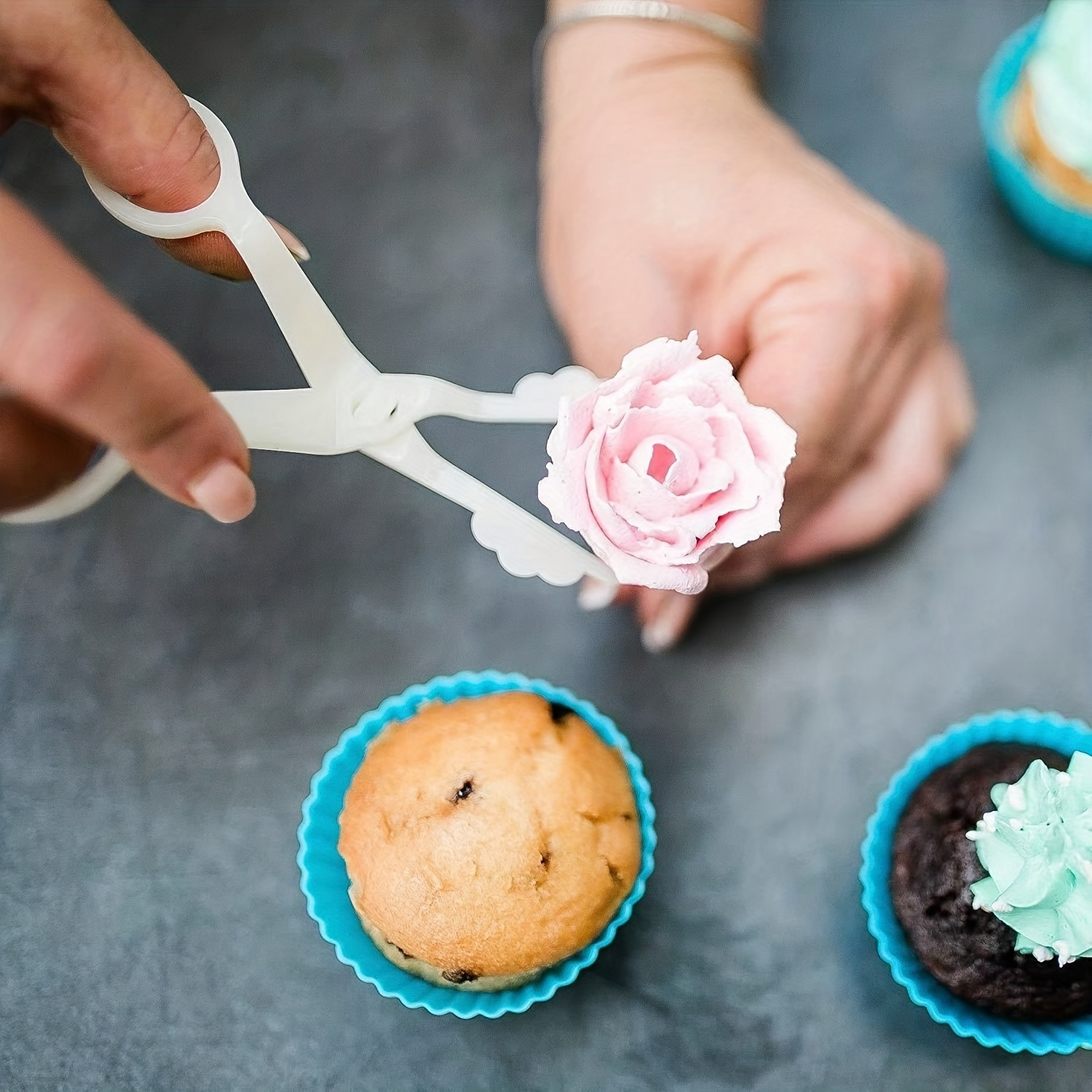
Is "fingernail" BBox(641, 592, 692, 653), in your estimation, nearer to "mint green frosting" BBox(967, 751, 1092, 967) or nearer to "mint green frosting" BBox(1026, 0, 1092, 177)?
"mint green frosting" BBox(967, 751, 1092, 967)

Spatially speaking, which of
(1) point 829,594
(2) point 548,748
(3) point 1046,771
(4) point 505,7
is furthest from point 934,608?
(4) point 505,7

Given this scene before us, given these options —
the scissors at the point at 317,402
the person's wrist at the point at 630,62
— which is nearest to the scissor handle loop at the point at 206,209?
the scissors at the point at 317,402

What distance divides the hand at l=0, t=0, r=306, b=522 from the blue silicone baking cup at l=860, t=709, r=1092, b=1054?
1.69ft

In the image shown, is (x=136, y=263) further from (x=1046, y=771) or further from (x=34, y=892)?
(x=1046, y=771)

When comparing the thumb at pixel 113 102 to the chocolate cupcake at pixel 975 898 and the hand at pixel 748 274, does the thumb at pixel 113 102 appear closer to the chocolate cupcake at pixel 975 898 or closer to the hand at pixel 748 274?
the hand at pixel 748 274

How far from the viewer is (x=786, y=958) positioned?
2.53 feet

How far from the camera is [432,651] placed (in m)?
0.84

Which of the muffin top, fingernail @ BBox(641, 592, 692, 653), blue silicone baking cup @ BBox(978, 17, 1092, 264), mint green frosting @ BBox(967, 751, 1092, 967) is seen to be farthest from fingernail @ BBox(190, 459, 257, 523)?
blue silicone baking cup @ BBox(978, 17, 1092, 264)

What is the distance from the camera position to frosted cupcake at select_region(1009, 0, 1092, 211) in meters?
0.88

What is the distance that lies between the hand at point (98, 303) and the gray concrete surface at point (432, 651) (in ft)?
0.46

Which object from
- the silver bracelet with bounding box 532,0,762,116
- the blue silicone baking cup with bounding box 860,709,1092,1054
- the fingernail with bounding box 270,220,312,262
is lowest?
the blue silicone baking cup with bounding box 860,709,1092,1054

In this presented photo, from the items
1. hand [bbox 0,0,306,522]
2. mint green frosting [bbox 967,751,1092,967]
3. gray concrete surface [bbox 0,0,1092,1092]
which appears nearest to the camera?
hand [bbox 0,0,306,522]

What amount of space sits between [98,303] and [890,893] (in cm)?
66

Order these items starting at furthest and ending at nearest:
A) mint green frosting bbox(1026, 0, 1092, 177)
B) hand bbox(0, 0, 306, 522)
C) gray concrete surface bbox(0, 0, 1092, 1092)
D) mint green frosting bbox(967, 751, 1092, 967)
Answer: mint green frosting bbox(1026, 0, 1092, 177) → gray concrete surface bbox(0, 0, 1092, 1092) → mint green frosting bbox(967, 751, 1092, 967) → hand bbox(0, 0, 306, 522)
